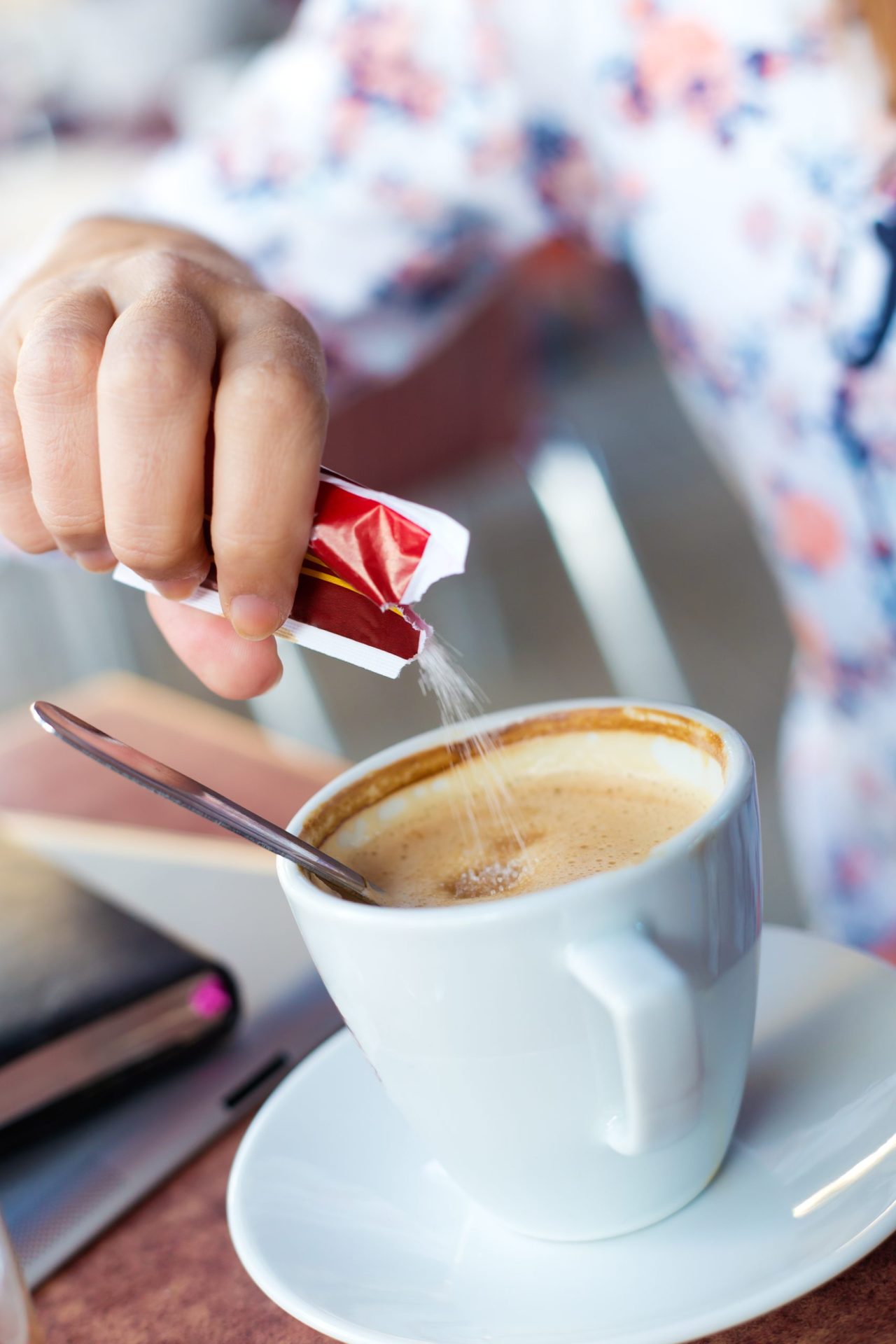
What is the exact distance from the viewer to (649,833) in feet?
1.50

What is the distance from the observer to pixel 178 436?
0.39 metres

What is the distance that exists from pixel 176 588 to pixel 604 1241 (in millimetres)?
273

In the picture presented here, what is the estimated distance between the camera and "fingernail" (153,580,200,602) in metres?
0.44

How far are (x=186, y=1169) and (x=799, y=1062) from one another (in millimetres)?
260

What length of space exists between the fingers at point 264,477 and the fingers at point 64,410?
0.17 ft

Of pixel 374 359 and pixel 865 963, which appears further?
pixel 374 359

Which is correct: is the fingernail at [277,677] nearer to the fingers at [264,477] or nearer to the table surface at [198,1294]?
the fingers at [264,477]

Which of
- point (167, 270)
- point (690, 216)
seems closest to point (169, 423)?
point (167, 270)

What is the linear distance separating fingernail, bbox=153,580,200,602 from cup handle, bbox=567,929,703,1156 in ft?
0.65

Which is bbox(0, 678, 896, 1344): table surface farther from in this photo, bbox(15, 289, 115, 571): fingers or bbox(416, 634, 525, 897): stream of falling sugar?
bbox(15, 289, 115, 571): fingers

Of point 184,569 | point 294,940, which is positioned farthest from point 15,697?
point 184,569

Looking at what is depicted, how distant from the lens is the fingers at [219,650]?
1.53 ft

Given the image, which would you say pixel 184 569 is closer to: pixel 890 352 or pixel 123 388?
pixel 123 388

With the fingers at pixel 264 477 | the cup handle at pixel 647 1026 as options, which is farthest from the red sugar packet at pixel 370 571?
the cup handle at pixel 647 1026
